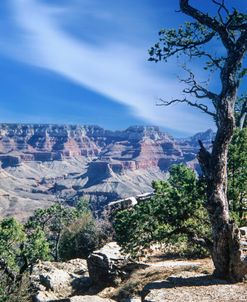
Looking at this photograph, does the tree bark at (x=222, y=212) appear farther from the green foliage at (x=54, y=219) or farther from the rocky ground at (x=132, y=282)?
the green foliage at (x=54, y=219)

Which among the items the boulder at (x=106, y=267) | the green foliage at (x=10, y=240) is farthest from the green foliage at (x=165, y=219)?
the green foliage at (x=10, y=240)

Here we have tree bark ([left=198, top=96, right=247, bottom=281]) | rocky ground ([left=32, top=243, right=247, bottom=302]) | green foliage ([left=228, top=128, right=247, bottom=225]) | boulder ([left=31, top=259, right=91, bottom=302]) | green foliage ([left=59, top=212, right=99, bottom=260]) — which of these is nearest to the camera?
rocky ground ([left=32, top=243, right=247, bottom=302])

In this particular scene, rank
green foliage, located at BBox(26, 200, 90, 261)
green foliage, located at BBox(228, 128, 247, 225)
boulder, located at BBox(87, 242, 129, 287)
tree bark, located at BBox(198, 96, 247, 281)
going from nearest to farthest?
tree bark, located at BBox(198, 96, 247, 281)
green foliage, located at BBox(228, 128, 247, 225)
boulder, located at BBox(87, 242, 129, 287)
green foliage, located at BBox(26, 200, 90, 261)

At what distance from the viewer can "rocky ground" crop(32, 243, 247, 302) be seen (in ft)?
53.1

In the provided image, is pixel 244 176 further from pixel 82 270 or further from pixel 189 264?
pixel 82 270

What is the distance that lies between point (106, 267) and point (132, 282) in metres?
3.77

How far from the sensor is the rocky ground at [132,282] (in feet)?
53.1

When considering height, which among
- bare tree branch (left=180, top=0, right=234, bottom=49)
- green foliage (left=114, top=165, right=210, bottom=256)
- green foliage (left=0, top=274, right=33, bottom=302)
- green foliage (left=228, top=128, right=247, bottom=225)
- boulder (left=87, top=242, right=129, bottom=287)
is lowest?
green foliage (left=0, top=274, right=33, bottom=302)

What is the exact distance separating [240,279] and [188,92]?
8.53 meters

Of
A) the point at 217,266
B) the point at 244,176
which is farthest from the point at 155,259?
the point at 217,266

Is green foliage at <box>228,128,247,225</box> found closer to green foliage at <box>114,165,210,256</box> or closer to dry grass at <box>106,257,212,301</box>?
dry grass at <box>106,257,212,301</box>

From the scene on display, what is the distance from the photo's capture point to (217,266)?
17.5 m

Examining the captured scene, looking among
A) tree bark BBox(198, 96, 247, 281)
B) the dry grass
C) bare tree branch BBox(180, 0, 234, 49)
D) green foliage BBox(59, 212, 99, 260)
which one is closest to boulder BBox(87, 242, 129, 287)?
the dry grass

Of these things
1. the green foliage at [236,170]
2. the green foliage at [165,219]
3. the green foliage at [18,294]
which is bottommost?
the green foliage at [18,294]
